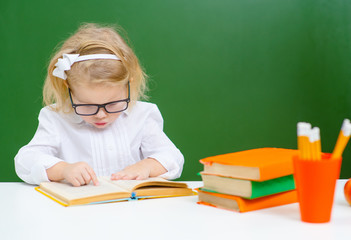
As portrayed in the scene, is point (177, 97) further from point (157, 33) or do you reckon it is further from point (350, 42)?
point (350, 42)

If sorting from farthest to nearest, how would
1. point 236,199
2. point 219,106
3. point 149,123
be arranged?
point 219,106, point 149,123, point 236,199

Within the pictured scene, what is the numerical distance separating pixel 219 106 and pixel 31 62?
1.16 metres

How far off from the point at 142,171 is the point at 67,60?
1.46ft

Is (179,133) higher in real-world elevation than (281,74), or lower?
lower

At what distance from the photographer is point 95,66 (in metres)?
1.43

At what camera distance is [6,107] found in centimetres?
259

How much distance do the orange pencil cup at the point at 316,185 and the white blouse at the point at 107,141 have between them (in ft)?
2.47

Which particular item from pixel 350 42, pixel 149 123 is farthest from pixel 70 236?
pixel 350 42

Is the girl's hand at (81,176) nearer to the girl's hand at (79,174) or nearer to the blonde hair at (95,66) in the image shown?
the girl's hand at (79,174)

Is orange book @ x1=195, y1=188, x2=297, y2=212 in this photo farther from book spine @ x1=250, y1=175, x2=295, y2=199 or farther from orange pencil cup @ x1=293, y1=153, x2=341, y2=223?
orange pencil cup @ x1=293, y1=153, x2=341, y2=223

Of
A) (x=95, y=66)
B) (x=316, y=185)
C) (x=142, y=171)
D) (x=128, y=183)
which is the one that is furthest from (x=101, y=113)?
(x=316, y=185)

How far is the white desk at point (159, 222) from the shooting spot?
71 cm

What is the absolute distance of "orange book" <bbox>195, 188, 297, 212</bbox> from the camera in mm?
849

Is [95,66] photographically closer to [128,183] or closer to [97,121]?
[97,121]
